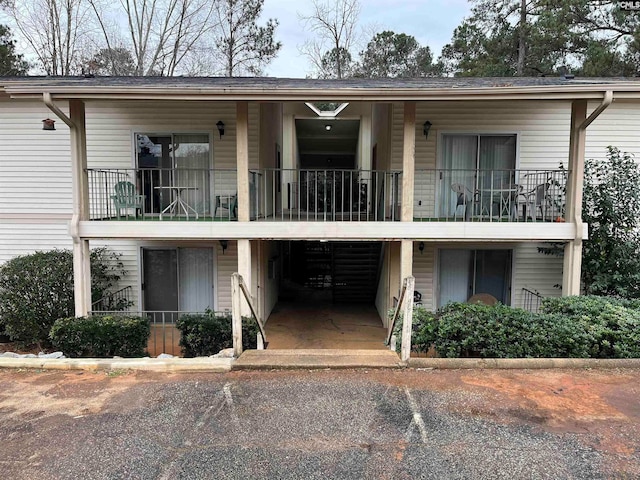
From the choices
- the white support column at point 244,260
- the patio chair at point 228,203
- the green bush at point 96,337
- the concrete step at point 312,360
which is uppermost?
the patio chair at point 228,203

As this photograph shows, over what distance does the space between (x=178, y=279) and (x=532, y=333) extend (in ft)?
23.8

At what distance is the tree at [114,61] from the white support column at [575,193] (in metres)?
19.7

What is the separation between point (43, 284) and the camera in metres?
7.82

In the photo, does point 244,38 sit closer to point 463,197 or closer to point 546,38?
point 546,38

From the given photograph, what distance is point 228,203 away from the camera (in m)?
8.90

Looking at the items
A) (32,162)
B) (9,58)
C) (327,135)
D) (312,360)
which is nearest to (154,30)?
(9,58)

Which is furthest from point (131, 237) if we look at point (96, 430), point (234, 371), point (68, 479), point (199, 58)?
point (199, 58)

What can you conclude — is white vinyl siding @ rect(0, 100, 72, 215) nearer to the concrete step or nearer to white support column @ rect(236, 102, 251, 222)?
white support column @ rect(236, 102, 251, 222)

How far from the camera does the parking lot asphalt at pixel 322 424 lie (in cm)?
319

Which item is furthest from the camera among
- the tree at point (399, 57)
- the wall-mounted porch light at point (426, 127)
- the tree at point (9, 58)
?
the tree at point (399, 57)

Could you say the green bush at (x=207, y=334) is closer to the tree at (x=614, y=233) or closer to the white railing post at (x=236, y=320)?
the white railing post at (x=236, y=320)

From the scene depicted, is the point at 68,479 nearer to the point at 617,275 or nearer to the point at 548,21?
the point at 617,275

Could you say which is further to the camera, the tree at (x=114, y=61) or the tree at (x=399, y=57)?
the tree at (x=399, y=57)

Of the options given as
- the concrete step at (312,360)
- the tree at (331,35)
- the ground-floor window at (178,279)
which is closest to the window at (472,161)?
the concrete step at (312,360)
